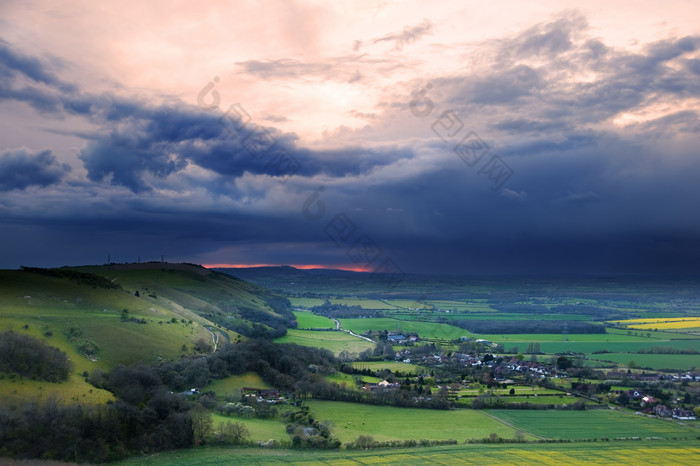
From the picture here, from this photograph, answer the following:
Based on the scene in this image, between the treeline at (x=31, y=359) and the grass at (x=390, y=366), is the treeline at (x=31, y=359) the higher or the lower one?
the higher one

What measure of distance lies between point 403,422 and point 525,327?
379 feet

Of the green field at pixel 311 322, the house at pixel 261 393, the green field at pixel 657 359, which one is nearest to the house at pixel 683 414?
the green field at pixel 657 359

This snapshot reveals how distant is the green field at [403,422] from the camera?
56281mm

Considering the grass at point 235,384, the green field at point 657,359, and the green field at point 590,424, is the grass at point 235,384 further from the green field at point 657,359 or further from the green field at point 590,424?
the green field at point 657,359

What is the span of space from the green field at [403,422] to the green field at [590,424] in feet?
10.9

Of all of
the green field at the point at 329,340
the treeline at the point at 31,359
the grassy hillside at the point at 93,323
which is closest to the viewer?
the treeline at the point at 31,359

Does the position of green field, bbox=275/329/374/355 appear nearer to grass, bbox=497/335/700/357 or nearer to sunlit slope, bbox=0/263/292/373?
sunlit slope, bbox=0/263/292/373

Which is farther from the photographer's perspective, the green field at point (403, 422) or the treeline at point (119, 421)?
the green field at point (403, 422)

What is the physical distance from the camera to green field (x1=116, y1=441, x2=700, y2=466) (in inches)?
1870

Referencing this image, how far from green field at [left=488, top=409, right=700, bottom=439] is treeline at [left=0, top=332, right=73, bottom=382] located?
52650 millimetres

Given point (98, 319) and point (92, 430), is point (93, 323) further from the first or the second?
point (92, 430)

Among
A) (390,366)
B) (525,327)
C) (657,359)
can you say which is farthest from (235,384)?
(525,327)

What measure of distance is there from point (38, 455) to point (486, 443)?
42.7 metres

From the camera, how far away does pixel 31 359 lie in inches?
2231
